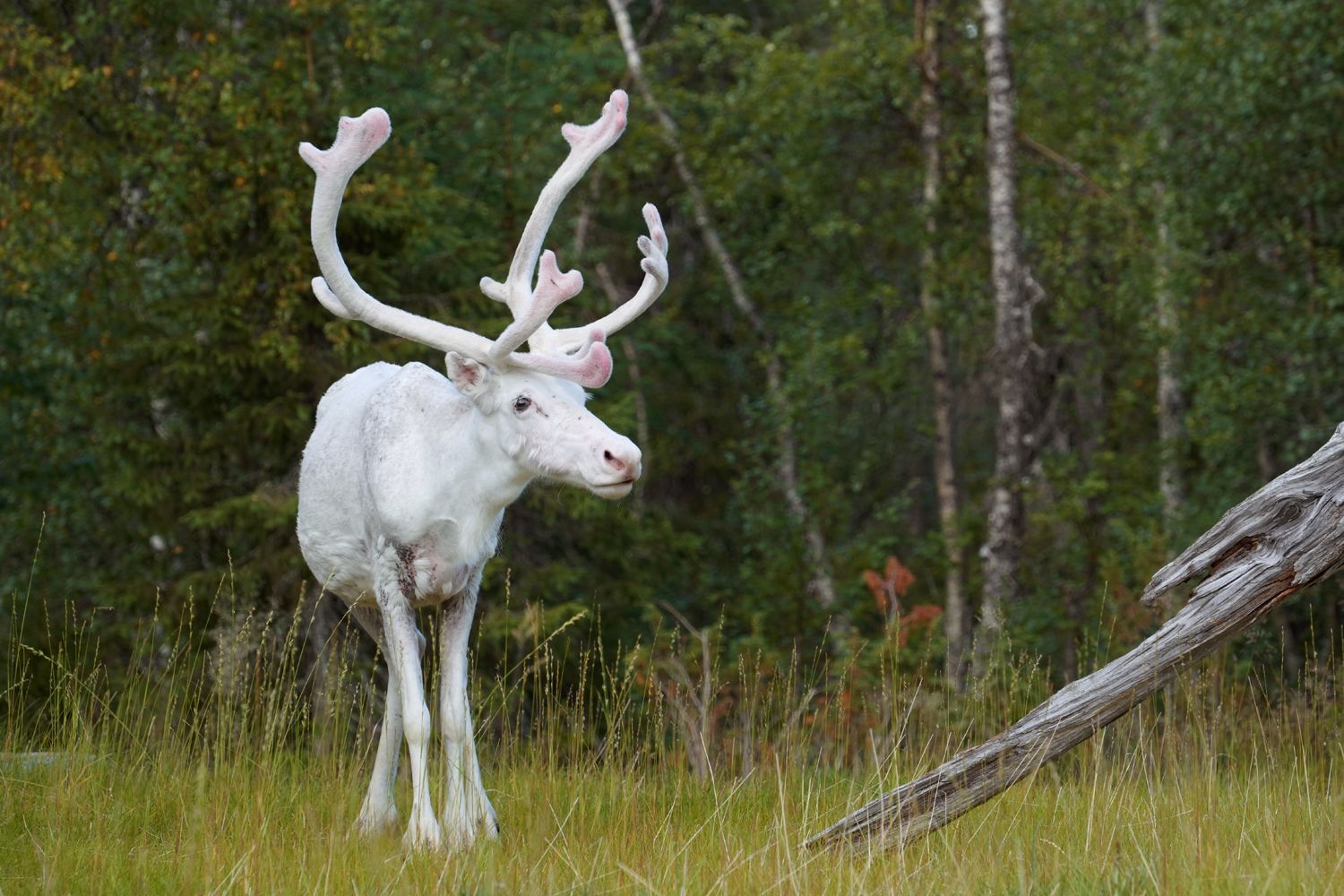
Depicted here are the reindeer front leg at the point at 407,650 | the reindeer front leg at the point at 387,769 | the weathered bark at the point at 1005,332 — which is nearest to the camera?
the reindeer front leg at the point at 407,650

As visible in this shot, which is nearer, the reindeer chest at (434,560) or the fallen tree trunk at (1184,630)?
the fallen tree trunk at (1184,630)

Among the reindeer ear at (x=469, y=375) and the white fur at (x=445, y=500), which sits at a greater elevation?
the reindeer ear at (x=469, y=375)

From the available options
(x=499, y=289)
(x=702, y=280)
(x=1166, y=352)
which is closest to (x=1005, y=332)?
(x=1166, y=352)

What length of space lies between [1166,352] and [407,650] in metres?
12.1

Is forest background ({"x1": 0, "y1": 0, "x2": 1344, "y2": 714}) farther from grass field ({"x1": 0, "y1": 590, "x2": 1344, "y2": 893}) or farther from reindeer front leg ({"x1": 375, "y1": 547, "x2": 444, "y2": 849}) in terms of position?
reindeer front leg ({"x1": 375, "y1": 547, "x2": 444, "y2": 849})

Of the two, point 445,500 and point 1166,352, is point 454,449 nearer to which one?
point 445,500

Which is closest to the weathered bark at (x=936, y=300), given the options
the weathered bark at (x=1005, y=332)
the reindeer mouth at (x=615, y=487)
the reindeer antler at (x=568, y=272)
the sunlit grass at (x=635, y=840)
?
the weathered bark at (x=1005, y=332)

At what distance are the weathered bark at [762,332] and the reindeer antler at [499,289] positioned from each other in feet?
31.8

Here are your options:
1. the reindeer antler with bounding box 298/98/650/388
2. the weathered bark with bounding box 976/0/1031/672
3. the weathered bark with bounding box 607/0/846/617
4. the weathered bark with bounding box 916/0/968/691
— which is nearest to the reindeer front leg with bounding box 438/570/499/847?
the reindeer antler with bounding box 298/98/650/388

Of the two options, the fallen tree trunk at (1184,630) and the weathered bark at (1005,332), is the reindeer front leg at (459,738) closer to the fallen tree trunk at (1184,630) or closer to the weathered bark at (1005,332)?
the fallen tree trunk at (1184,630)

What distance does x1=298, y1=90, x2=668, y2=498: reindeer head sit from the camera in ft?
15.7

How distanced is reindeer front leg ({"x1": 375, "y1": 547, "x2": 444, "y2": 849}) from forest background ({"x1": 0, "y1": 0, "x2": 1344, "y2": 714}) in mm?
3845

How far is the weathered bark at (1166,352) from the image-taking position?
1370cm

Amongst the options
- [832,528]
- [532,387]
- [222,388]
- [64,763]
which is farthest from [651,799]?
[832,528]
